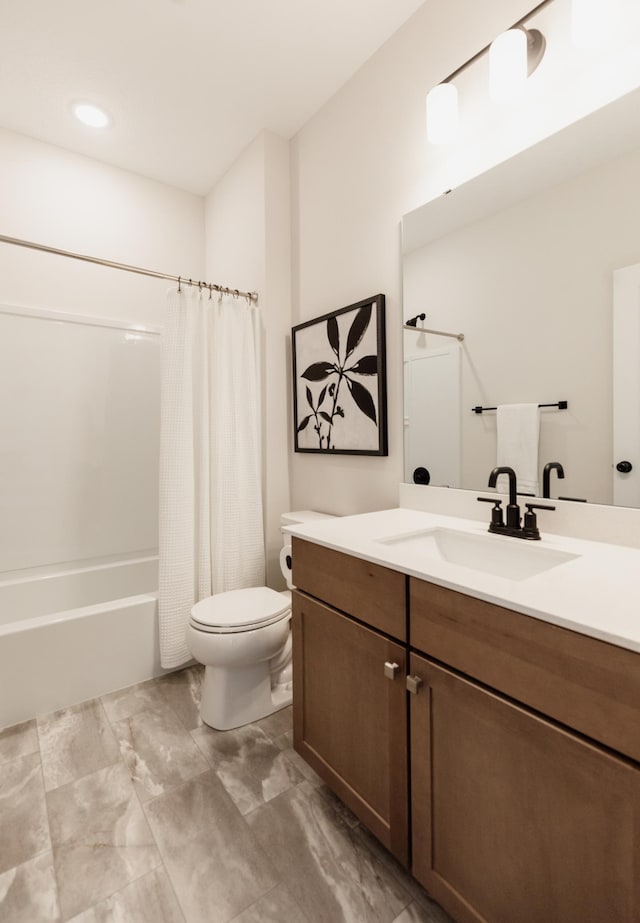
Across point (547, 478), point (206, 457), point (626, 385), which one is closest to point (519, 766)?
point (547, 478)

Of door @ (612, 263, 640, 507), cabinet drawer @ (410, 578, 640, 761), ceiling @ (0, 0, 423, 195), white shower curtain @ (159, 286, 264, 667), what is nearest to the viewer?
cabinet drawer @ (410, 578, 640, 761)

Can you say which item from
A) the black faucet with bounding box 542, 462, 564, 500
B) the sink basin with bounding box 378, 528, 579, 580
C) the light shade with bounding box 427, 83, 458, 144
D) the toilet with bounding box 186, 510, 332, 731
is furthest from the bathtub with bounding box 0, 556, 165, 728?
the light shade with bounding box 427, 83, 458, 144

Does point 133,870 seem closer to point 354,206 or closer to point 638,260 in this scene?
point 638,260

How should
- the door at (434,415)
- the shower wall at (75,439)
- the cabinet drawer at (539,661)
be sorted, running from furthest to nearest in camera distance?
the shower wall at (75,439) → the door at (434,415) → the cabinet drawer at (539,661)

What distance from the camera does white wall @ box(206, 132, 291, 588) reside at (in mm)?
2277

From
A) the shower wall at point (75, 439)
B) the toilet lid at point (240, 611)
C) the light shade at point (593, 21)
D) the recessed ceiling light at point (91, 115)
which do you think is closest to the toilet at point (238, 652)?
the toilet lid at point (240, 611)

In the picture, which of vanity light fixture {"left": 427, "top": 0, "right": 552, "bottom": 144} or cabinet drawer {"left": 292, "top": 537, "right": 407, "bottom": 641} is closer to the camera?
cabinet drawer {"left": 292, "top": 537, "right": 407, "bottom": 641}

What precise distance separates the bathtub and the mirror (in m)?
1.48

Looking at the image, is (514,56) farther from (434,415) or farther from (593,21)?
(434,415)

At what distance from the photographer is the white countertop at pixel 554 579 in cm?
68

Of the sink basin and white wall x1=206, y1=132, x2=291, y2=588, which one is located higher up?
white wall x1=206, y1=132, x2=291, y2=588

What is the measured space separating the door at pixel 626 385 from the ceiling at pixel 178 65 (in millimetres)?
1471

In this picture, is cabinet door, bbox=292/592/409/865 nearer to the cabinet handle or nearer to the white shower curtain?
the cabinet handle

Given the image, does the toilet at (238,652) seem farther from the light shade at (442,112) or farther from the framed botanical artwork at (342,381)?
the light shade at (442,112)
